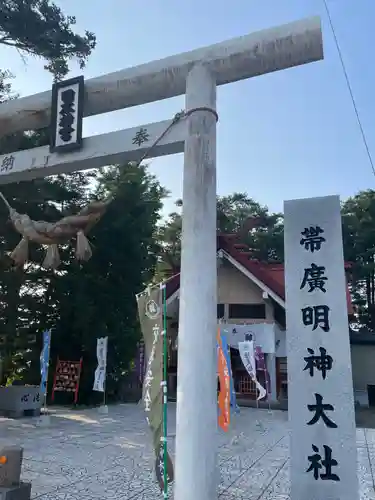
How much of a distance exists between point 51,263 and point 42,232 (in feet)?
1.02

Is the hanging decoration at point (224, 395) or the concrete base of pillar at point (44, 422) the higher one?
the hanging decoration at point (224, 395)

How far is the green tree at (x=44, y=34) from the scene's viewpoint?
424 inches

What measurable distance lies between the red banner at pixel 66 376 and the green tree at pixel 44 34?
950cm

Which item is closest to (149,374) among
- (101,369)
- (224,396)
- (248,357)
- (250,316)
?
(224,396)

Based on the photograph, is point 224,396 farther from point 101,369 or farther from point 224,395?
point 101,369

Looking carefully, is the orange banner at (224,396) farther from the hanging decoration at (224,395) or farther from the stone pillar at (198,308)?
the stone pillar at (198,308)

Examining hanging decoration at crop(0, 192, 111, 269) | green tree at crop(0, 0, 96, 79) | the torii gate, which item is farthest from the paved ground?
green tree at crop(0, 0, 96, 79)

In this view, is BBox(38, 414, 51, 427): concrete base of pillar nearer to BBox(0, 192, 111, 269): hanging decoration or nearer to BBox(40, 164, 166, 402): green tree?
BBox(40, 164, 166, 402): green tree

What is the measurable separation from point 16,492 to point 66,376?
11822 millimetres

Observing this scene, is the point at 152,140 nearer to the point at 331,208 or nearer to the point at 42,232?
the point at 42,232

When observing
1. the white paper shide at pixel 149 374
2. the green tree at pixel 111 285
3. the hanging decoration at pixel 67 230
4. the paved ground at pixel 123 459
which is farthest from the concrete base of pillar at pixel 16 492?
the green tree at pixel 111 285

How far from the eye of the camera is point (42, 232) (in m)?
4.12

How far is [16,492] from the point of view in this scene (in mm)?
4172

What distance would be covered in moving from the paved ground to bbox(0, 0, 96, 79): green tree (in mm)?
9240
